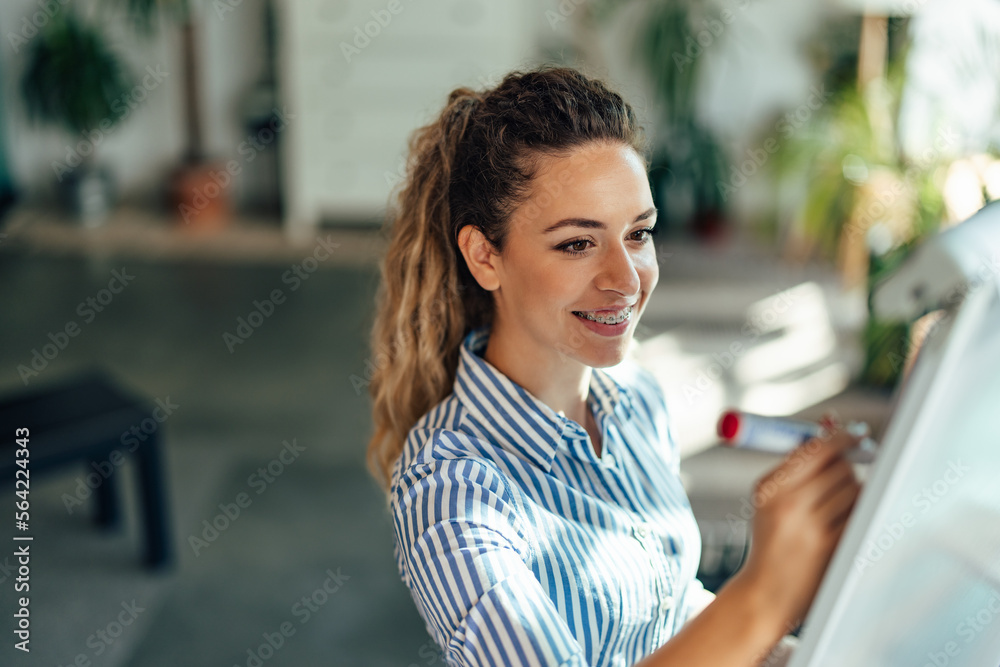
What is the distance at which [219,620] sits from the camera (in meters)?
2.59

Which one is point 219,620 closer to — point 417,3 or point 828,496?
point 828,496

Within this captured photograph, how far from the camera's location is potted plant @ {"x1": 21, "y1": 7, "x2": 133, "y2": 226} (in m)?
5.50

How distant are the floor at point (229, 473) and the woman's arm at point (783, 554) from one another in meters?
1.11

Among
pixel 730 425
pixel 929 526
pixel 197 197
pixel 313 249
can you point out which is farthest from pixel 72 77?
pixel 929 526

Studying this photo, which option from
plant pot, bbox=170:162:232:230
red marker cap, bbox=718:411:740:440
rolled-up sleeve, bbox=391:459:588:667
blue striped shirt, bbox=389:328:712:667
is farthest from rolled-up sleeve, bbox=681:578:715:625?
plant pot, bbox=170:162:232:230

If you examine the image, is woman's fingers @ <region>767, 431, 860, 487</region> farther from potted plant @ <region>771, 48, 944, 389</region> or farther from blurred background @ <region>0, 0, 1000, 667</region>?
Result: potted plant @ <region>771, 48, 944, 389</region>

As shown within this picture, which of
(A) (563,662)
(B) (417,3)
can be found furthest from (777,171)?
(A) (563,662)

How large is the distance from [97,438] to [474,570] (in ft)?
6.14

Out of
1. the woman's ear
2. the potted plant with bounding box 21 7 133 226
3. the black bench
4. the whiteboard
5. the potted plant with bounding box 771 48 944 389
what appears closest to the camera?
the whiteboard

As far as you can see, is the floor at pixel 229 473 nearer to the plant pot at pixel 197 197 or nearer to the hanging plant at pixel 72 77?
the plant pot at pixel 197 197

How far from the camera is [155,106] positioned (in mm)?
6055

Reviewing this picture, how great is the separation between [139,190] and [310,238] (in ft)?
4.55

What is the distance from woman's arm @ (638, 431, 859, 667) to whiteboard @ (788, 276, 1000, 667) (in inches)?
3.6

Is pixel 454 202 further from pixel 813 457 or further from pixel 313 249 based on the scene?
pixel 313 249
